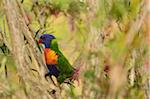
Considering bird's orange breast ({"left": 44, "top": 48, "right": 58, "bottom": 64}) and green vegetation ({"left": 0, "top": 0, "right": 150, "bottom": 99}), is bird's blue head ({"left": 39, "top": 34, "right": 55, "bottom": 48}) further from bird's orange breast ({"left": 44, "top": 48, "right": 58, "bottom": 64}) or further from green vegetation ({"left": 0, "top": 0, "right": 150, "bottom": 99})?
green vegetation ({"left": 0, "top": 0, "right": 150, "bottom": 99})

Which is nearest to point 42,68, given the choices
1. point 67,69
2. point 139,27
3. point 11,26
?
point 67,69

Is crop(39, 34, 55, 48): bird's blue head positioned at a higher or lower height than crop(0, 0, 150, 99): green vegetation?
lower

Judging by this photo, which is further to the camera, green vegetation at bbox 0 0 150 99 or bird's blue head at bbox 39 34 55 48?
bird's blue head at bbox 39 34 55 48

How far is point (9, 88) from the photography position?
1101 millimetres

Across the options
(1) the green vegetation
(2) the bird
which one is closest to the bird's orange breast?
(2) the bird

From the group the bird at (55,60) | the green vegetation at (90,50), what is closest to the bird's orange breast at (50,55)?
the bird at (55,60)

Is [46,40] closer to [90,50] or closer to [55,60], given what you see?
[55,60]

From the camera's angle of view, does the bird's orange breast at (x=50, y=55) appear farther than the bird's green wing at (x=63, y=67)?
Yes

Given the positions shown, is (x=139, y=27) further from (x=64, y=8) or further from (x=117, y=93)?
(x=64, y=8)

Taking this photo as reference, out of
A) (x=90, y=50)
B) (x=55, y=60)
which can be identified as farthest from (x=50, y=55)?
(x=90, y=50)

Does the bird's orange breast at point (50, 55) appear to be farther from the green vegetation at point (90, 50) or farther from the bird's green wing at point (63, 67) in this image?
the green vegetation at point (90, 50)

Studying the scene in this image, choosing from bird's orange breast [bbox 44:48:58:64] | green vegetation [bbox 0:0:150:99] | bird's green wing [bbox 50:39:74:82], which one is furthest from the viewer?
bird's orange breast [bbox 44:48:58:64]

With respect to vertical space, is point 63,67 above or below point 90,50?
below

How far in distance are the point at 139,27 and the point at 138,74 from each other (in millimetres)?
746
